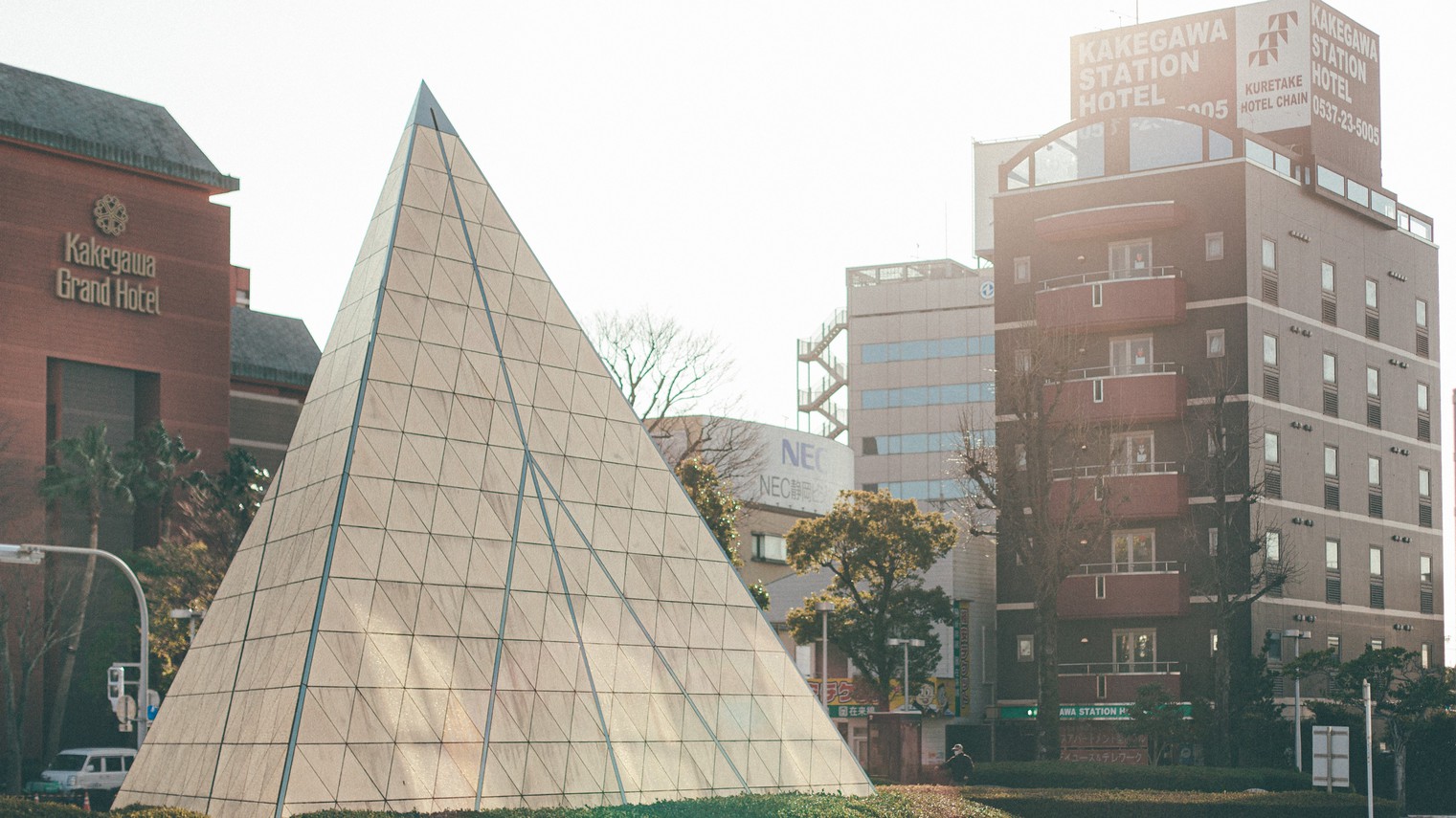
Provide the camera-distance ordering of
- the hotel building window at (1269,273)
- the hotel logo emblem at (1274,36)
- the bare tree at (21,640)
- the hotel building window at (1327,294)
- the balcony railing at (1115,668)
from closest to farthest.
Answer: the bare tree at (21,640) → the balcony railing at (1115,668) → the hotel building window at (1269,273) → the hotel building window at (1327,294) → the hotel logo emblem at (1274,36)

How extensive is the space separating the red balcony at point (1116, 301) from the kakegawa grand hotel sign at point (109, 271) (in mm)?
35044

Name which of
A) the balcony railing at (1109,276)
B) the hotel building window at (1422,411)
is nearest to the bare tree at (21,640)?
the balcony railing at (1109,276)

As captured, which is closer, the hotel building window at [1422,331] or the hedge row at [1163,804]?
the hedge row at [1163,804]

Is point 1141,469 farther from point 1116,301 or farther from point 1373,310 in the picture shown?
point 1373,310

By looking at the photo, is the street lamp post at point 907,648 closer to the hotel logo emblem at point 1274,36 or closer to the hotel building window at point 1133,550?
the hotel building window at point 1133,550

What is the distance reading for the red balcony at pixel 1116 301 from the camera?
5741 centimetres

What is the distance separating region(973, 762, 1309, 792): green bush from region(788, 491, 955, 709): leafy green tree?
1546cm

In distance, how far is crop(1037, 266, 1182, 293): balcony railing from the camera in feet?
191

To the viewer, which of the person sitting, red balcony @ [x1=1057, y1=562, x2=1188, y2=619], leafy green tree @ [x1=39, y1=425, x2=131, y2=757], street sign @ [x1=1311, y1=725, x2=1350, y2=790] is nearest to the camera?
street sign @ [x1=1311, y1=725, x2=1350, y2=790]

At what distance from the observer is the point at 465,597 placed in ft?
88.0

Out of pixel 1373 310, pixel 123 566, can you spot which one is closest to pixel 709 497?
pixel 123 566

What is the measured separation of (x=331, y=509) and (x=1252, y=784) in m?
25.4

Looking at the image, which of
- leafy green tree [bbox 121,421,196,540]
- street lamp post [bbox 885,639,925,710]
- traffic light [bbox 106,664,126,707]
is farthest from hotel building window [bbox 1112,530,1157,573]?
traffic light [bbox 106,664,126,707]

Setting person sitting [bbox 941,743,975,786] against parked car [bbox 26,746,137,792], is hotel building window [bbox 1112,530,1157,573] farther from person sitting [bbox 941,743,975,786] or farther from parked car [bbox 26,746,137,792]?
parked car [bbox 26,746,137,792]
